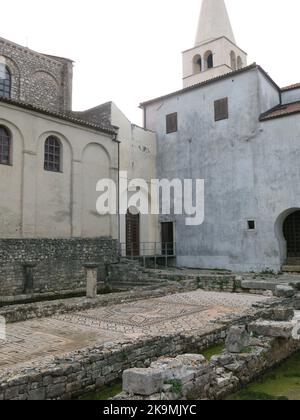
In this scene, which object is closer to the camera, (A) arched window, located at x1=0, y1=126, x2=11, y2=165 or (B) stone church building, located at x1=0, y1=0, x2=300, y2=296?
(A) arched window, located at x1=0, y1=126, x2=11, y2=165

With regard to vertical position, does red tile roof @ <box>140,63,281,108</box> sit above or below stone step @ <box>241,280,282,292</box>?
above

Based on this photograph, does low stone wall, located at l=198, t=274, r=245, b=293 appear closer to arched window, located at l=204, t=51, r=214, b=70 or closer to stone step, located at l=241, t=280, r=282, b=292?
stone step, located at l=241, t=280, r=282, b=292

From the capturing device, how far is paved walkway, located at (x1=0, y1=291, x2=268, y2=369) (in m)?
6.91

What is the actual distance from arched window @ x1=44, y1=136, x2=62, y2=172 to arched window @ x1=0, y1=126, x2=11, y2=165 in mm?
1967

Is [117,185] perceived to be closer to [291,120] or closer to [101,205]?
[101,205]

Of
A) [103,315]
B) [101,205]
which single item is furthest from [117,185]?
[103,315]

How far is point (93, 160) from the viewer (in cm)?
2088

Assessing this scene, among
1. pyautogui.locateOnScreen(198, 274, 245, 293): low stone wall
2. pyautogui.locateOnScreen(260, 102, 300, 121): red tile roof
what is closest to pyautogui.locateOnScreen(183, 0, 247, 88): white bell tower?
pyautogui.locateOnScreen(260, 102, 300, 121): red tile roof

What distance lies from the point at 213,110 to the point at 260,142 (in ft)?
12.5

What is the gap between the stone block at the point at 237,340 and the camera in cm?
619

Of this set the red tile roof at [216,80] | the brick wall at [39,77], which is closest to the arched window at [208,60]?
the red tile roof at [216,80]

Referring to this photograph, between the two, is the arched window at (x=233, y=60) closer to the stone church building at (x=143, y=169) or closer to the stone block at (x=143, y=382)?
the stone church building at (x=143, y=169)

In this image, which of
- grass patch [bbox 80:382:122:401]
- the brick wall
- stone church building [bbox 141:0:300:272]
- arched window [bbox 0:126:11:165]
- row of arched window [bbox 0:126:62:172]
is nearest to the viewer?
grass patch [bbox 80:382:122:401]

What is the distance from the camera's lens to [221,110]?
22031 millimetres
